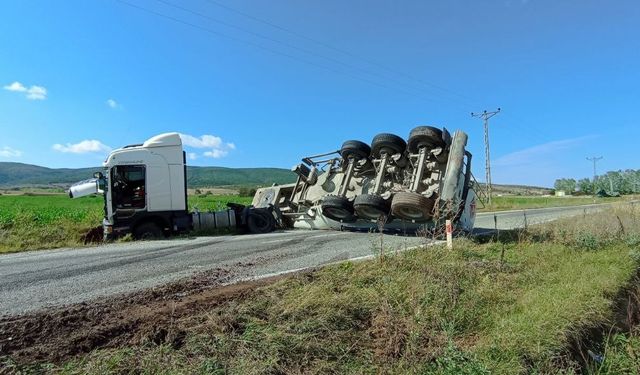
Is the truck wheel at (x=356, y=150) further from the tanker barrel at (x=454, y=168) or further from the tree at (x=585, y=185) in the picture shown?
the tree at (x=585, y=185)

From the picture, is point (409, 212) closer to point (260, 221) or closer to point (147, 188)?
point (260, 221)

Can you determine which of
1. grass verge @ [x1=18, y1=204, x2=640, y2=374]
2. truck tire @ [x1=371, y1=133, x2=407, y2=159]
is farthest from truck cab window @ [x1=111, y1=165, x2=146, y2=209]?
grass verge @ [x1=18, y1=204, x2=640, y2=374]

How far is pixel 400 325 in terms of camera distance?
3.67 m

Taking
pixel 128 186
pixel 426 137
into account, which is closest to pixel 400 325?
pixel 426 137

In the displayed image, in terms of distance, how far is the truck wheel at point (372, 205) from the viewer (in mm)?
10672

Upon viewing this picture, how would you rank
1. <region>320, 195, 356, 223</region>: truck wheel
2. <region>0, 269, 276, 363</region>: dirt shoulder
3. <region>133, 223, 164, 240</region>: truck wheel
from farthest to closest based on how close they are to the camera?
<region>133, 223, 164, 240</region>: truck wheel < <region>320, 195, 356, 223</region>: truck wheel < <region>0, 269, 276, 363</region>: dirt shoulder

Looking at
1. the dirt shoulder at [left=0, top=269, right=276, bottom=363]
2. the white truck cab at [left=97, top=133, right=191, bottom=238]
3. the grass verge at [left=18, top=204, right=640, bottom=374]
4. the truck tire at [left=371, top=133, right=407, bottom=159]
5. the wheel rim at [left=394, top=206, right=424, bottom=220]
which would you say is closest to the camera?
the grass verge at [left=18, top=204, right=640, bottom=374]

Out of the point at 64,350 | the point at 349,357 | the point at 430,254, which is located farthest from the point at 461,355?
the point at 430,254

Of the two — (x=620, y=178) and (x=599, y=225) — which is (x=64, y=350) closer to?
(x=599, y=225)

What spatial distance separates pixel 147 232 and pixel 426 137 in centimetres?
847

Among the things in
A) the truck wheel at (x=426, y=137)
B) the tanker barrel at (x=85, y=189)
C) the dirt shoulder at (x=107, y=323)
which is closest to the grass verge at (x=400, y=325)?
the dirt shoulder at (x=107, y=323)

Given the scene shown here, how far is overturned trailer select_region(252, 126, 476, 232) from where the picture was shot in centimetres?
998

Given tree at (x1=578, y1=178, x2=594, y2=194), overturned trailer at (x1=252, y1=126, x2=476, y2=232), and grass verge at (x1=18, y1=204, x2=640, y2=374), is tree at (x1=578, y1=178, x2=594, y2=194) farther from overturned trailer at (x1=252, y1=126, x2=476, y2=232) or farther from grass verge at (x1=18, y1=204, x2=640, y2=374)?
grass verge at (x1=18, y1=204, x2=640, y2=374)

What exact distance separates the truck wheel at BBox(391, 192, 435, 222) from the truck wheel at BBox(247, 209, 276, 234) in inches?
214
